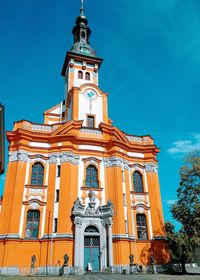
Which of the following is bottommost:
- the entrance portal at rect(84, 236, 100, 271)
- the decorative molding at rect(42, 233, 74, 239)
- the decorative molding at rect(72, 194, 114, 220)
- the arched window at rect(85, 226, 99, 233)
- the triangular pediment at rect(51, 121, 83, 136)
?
the entrance portal at rect(84, 236, 100, 271)

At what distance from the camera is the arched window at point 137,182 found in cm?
2784

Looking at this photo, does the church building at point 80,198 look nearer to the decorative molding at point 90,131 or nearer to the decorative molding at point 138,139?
the decorative molding at point 138,139

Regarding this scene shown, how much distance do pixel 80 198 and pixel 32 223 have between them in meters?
4.63

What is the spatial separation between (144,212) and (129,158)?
5702mm

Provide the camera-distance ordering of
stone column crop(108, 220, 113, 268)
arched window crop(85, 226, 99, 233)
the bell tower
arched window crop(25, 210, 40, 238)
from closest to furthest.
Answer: stone column crop(108, 220, 113, 268), arched window crop(25, 210, 40, 238), arched window crop(85, 226, 99, 233), the bell tower

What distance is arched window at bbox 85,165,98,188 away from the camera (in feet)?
85.8

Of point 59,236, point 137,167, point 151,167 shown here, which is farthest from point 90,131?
point 59,236

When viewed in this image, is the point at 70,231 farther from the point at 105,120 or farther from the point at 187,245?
the point at 105,120

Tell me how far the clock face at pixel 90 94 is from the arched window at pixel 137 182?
33.2ft

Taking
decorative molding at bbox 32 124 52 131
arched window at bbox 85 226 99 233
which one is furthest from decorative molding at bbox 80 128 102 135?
arched window at bbox 85 226 99 233

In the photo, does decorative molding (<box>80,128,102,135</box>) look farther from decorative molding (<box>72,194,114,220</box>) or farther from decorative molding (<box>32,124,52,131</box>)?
decorative molding (<box>72,194,114,220</box>)

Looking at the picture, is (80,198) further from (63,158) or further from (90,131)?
(90,131)

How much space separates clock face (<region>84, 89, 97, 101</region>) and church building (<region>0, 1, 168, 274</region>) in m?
0.85

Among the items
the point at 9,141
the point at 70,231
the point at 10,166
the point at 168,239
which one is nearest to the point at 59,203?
the point at 70,231
